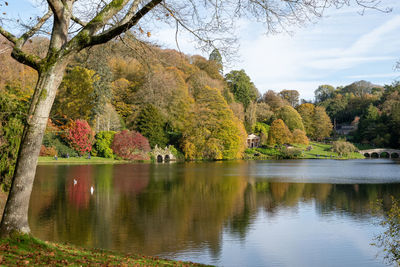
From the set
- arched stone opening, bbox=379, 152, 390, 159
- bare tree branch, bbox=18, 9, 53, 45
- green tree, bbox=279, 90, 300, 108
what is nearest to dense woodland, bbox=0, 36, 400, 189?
arched stone opening, bbox=379, 152, 390, 159

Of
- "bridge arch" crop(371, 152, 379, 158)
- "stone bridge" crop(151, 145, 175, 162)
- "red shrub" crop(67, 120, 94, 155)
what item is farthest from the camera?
"bridge arch" crop(371, 152, 379, 158)

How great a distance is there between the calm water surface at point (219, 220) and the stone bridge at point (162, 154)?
2249 cm

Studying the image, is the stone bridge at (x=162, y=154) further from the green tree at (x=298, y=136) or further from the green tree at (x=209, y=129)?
the green tree at (x=298, y=136)

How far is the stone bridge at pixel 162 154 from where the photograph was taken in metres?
42.8

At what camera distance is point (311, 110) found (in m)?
73.4

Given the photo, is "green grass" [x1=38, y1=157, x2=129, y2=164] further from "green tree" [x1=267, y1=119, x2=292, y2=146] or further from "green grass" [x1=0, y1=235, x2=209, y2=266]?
"green grass" [x1=0, y1=235, x2=209, y2=266]

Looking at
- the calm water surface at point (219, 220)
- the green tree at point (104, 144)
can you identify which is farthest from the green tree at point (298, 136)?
the calm water surface at point (219, 220)

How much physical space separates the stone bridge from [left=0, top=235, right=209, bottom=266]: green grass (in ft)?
121

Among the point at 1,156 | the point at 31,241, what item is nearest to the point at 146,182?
the point at 1,156

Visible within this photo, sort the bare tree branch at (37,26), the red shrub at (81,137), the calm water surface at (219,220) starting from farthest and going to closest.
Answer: the red shrub at (81,137) < the calm water surface at (219,220) < the bare tree branch at (37,26)

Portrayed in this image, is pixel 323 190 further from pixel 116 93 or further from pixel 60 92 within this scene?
pixel 116 93

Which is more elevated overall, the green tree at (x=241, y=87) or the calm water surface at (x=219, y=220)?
the green tree at (x=241, y=87)

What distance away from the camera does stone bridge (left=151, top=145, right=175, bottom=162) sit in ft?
140

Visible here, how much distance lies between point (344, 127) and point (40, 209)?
7609cm
